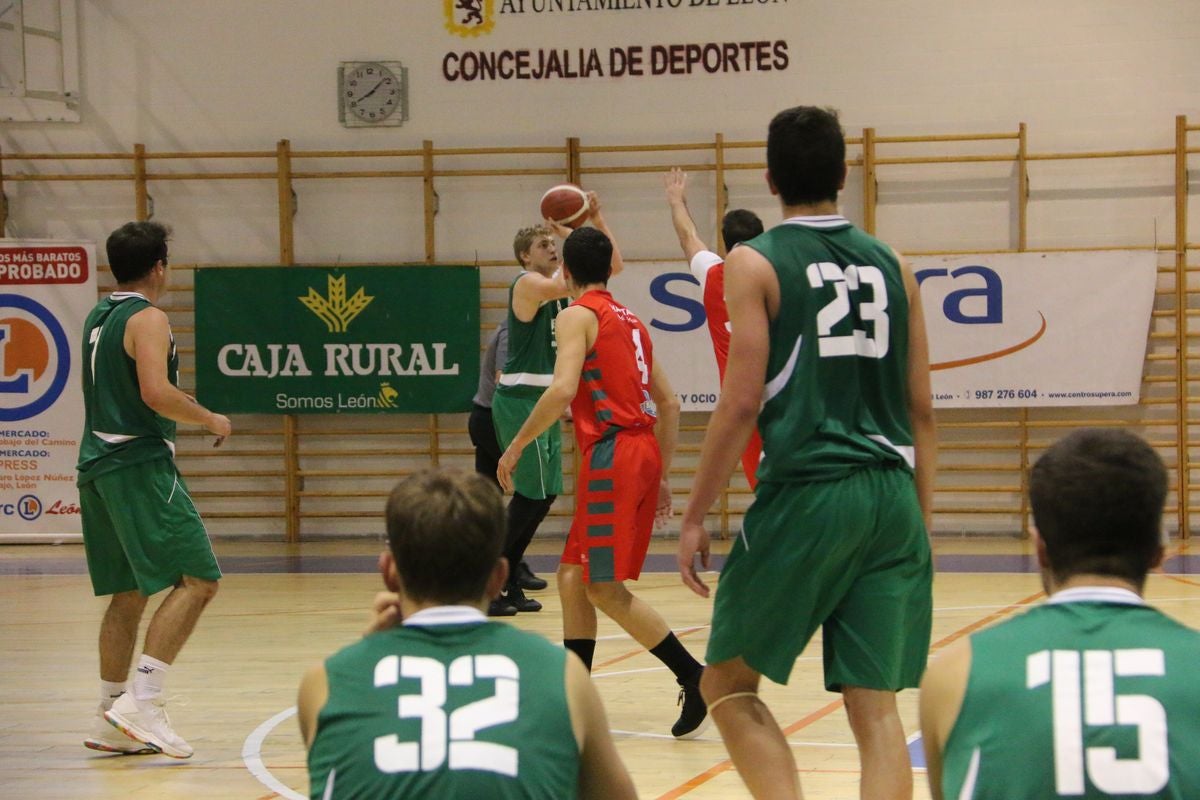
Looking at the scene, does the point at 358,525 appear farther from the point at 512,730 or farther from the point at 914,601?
the point at 512,730

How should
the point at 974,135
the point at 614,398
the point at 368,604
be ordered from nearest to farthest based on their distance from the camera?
the point at 614,398
the point at 368,604
the point at 974,135

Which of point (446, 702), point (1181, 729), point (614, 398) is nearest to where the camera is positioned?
point (1181, 729)

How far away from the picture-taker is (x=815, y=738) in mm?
4637

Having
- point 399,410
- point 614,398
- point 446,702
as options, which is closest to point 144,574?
A: point 614,398

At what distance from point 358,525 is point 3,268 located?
348cm

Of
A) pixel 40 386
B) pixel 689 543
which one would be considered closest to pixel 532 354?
pixel 689 543

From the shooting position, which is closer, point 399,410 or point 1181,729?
point 1181,729

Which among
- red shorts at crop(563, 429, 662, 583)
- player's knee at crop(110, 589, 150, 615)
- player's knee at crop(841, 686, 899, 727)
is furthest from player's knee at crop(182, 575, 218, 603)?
player's knee at crop(841, 686, 899, 727)

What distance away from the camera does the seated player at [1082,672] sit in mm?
1537

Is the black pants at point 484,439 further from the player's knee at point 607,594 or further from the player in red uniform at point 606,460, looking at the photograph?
the player's knee at point 607,594

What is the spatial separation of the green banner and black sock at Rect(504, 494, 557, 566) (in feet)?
12.3

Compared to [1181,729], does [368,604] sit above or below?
below

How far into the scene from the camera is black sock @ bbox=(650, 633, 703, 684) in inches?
187

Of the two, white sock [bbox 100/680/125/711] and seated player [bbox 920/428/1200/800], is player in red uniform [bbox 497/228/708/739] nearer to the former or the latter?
white sock [bbox 100/680/125/711]
